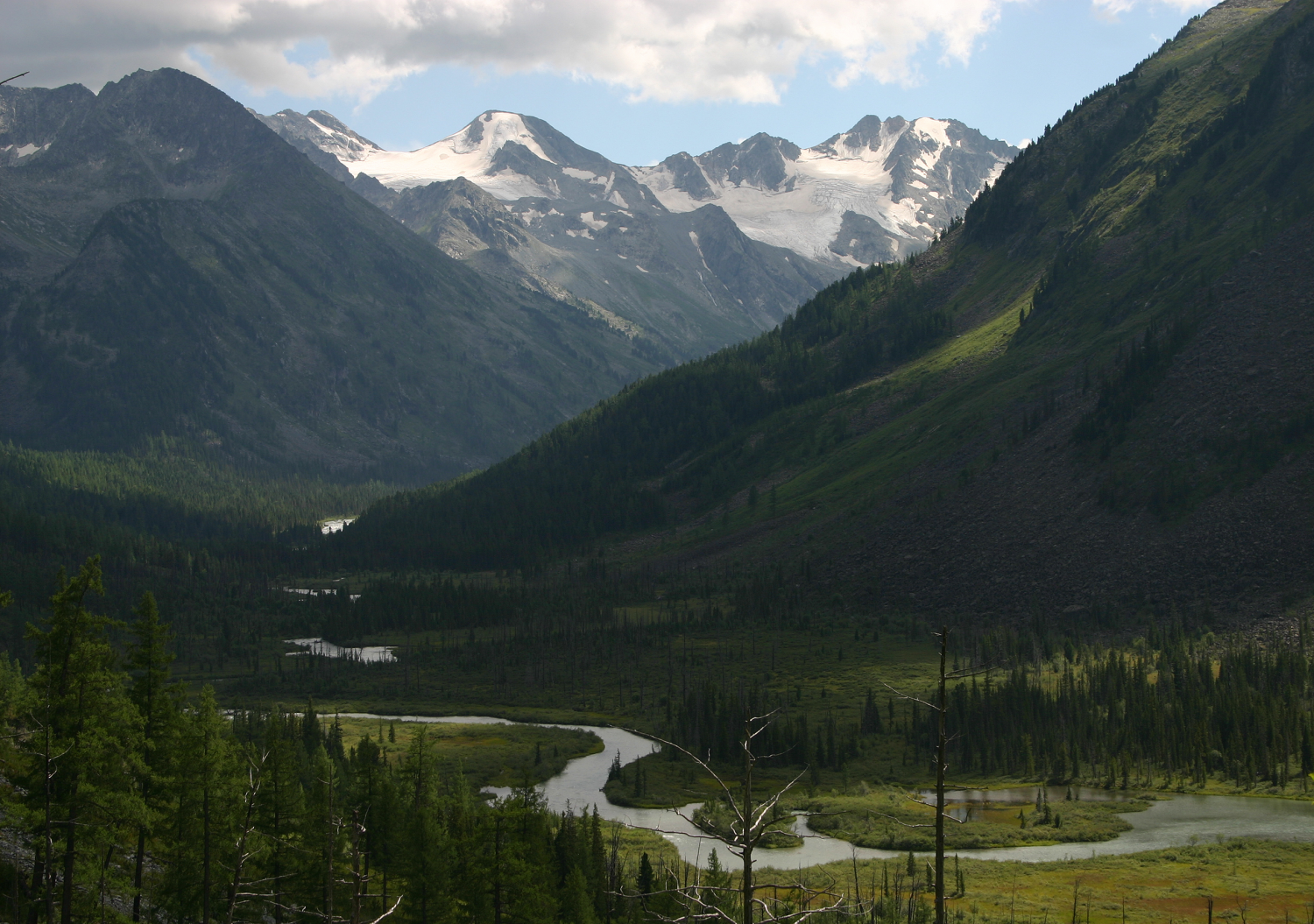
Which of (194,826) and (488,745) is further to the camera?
(488,745)

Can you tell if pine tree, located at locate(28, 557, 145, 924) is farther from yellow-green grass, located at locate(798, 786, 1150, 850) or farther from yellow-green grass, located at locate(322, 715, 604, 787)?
yellow-green grass, located at locate(322, 715, 604, 787)

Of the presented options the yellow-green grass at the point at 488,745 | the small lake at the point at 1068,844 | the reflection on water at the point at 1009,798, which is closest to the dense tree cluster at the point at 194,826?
the small lake at the point at 1068,844

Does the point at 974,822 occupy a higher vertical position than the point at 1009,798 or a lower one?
lower

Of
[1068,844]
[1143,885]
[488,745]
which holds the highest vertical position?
[488,745]

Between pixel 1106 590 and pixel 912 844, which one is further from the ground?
pixel 1106 590

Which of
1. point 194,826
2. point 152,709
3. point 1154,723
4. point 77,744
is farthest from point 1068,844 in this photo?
point 77,744

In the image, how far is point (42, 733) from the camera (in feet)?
143

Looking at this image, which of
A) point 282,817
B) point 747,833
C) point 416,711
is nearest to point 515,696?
point 416,711

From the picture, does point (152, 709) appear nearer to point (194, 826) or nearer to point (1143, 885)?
point (194, 826)

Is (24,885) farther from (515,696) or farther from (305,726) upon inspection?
(515,696)

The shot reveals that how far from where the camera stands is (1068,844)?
102 meters

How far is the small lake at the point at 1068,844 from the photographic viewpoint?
99812 millimetres

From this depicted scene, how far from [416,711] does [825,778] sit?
72805 millimetres

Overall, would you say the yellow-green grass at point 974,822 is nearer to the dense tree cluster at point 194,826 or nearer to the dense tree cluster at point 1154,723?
the dense tree cluster at point 1154,723
